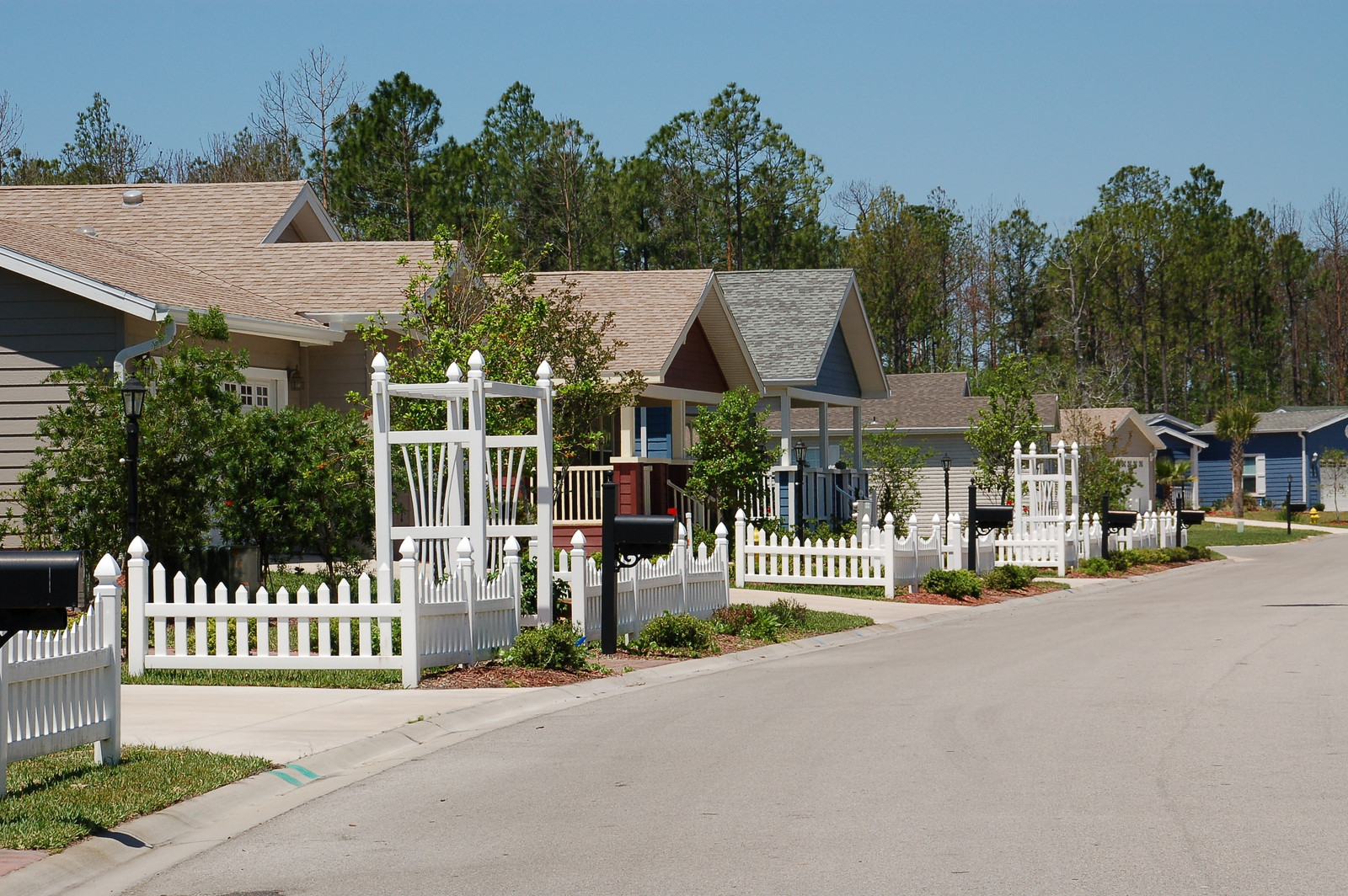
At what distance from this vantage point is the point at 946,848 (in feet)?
22.9

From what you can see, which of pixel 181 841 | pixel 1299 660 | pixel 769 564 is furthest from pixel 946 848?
pixel 769 564

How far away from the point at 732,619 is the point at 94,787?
10328 mm

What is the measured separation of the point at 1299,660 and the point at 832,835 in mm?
9488

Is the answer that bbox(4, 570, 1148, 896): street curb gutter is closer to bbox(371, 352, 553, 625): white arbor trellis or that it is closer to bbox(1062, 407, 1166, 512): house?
bbox(371, 352, 553, 625): white arbor trellis

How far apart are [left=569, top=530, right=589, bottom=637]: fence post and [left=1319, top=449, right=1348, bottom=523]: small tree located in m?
60.2

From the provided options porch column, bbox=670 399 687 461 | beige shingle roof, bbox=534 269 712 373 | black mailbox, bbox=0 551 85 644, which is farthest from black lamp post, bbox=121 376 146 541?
porch column, bbox=670 399 687 461

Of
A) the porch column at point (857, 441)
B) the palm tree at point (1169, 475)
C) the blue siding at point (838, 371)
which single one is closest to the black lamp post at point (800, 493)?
the blue siding at point (838, 371)

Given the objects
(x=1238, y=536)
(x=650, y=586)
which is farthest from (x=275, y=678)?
(x=1238, y=536)

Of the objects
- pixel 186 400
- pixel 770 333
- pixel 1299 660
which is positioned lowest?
pixel 1299 660

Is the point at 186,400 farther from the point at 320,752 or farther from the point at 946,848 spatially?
the point at 946,848

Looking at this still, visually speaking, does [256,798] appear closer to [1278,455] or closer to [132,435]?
[132,435]

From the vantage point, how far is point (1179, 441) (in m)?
68.4

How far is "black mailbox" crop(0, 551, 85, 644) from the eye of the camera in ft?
24.5

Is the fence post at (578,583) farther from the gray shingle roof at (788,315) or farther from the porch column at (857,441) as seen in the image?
the porch column at (857,441)
